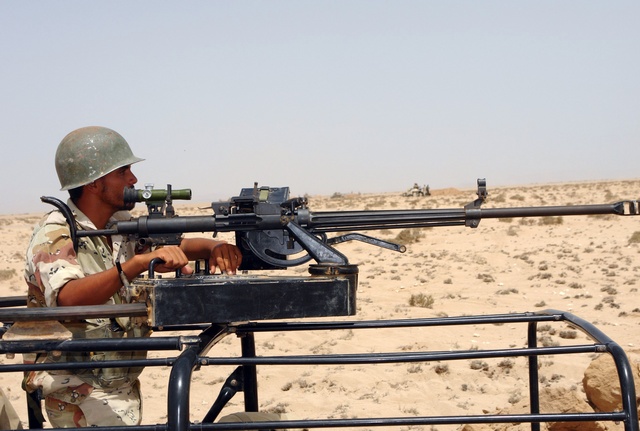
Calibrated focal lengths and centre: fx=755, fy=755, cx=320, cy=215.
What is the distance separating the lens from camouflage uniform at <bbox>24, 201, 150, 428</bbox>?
3.17m

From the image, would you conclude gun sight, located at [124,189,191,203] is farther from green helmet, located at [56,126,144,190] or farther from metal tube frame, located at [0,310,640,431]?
metal tube frame, located at [0,310,640,431]

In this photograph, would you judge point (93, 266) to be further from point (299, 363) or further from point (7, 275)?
point (7, 275)

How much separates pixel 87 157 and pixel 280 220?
4.03 feet

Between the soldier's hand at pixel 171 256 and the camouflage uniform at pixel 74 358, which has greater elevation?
the soldier's hand at pixel 171 256

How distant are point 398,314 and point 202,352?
10333mm

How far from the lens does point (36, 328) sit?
2400mm

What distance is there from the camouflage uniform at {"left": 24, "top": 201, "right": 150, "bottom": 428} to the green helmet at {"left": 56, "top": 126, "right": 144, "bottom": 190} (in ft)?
0.90

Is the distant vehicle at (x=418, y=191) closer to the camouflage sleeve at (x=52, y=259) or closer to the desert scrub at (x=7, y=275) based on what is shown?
the desert scrub at (x=7, y=275)

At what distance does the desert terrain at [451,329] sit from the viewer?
766 centimetres

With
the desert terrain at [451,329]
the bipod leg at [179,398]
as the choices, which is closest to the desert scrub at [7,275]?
the desert terrain at [451,329]

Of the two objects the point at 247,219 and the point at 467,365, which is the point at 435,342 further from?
the point at 247,219

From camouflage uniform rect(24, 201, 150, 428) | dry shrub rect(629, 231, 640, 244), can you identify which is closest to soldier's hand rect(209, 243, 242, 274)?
camouflage uniform rect(24, 201, 150, 428)

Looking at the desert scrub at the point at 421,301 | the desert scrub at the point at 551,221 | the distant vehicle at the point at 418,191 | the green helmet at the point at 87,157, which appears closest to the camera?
the green helmet at the point at 87,157

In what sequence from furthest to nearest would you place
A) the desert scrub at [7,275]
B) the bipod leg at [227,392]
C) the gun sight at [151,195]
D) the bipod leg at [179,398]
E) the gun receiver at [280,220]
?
the desert scrub at [7,275], the gun sight at [151,195], the bipod leg at [227,392], the gun receiver at [280,220], the bipod leg at [179,398]
